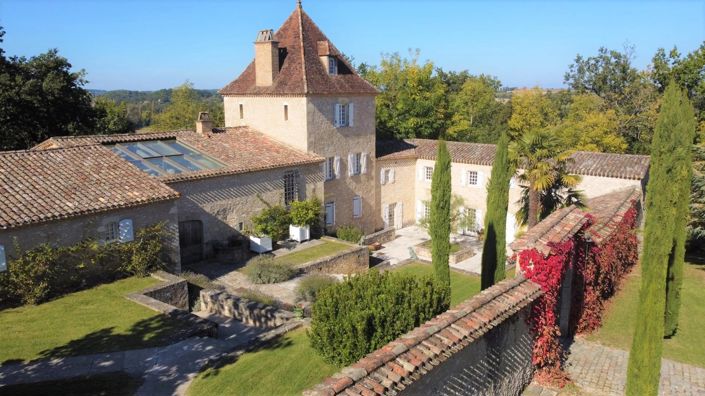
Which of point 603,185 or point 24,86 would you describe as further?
point 24,86

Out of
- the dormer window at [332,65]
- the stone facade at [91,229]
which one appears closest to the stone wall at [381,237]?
the dormer window at [332,65]

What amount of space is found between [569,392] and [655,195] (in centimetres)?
522

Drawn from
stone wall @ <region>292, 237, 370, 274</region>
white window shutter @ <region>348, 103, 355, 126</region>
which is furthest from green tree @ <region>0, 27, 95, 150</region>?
stone wall @ <region>292, 237, 370, 274</region>

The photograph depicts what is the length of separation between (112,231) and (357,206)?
17.0 m

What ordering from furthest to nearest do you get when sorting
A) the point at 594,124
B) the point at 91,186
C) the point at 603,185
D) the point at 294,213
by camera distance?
the point at 594,124 < the point at 603,185 < the point at 294,213 < the point at 91,186

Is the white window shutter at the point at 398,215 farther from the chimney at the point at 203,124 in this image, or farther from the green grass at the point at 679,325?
the green grass at the point at 679,325

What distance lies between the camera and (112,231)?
739 inches

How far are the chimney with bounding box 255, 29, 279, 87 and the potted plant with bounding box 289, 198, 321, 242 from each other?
7.82 meters

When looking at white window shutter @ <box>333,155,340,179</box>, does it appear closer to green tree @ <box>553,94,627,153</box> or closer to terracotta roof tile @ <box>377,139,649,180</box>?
terracotta roof tile @ <box>377,139,649,180</box>

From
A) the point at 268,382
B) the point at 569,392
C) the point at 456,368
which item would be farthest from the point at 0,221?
the point at 569,392

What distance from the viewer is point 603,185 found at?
28844 millimetres

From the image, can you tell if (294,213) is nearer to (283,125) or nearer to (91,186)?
(283,125)

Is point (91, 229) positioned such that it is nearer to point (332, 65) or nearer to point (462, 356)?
point (462, 356)

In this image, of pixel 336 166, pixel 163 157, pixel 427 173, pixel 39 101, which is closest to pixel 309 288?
pixel 163 157
